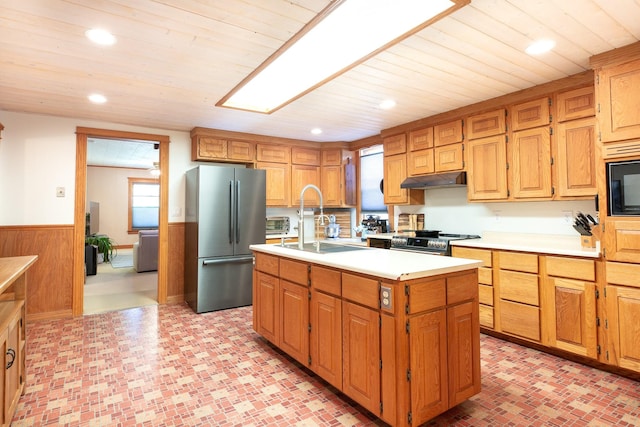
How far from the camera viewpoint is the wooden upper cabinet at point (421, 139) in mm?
4116

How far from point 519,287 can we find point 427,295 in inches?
64.2

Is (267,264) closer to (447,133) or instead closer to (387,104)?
(387,104)

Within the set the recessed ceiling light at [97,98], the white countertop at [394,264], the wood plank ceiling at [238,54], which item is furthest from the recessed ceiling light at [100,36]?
the white countertop at [394,264]

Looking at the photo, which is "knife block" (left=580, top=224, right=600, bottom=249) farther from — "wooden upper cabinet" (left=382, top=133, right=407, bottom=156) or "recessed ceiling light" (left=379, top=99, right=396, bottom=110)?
"wooden upper cabinet" (left=382, top=133, right=407, bottom=156)

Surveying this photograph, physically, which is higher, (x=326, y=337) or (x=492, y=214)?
(x=492, y=214)

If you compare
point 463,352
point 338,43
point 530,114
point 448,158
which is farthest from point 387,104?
point 463,352

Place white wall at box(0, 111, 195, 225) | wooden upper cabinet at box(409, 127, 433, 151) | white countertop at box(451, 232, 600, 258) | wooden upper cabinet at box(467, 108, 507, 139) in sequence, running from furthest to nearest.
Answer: wooden upper cabinet at box(409, 127, 433, 151)
white wall at box(0, 111, 195, 225)
wooden upper cabinet at box(467, 108, 507, 139)
white countertop at box(451, 232, 600, 258)

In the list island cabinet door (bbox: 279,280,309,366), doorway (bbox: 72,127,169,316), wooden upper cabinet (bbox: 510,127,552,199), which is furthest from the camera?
doorway (bbox: 72,127,169,316)

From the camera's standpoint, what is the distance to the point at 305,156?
211 inches

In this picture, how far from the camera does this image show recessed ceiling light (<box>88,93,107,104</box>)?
10.6ft

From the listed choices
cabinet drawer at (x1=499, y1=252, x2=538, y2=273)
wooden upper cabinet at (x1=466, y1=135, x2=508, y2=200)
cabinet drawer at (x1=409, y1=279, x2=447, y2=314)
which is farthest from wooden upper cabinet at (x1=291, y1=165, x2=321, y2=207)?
cabinet drawer at (x1=409, y1=279, x2=447, y2=314)

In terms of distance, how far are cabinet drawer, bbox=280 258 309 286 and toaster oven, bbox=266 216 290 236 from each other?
2447mm

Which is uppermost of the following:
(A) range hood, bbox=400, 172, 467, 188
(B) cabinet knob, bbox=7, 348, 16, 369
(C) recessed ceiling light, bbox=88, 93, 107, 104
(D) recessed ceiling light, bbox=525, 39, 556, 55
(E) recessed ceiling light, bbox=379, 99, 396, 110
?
(E) recessed ceiling light, bbox=379, 99, 396, 110

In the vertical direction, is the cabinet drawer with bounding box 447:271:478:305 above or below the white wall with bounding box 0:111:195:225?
below
